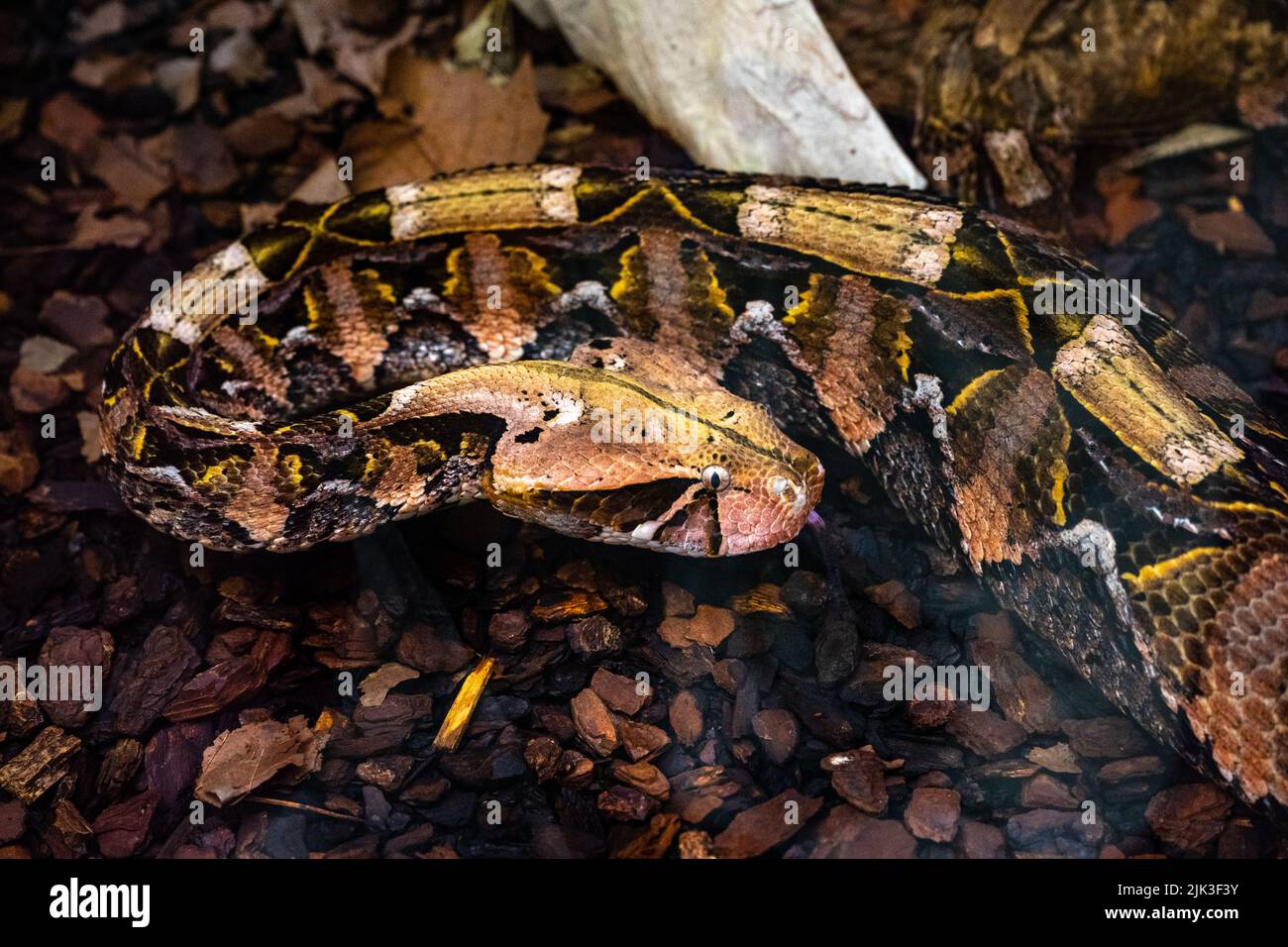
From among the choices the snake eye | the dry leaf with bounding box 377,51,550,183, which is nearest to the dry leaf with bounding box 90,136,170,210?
the dry leaf with bounding box 377,51,550,183

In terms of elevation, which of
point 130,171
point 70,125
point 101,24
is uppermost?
point 101,24

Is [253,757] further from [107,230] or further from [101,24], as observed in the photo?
[101,24]

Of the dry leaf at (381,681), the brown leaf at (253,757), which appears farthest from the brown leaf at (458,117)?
Answer: the brown leaf at (253,757)

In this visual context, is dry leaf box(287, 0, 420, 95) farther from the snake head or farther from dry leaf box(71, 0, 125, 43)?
the snake head

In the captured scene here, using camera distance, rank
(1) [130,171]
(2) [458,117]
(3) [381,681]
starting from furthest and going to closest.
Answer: (1) [130,171]
(2) [458,117]
(3) [381,681]

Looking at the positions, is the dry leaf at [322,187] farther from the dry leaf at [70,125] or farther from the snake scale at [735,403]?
the dry leaf at [70,125]

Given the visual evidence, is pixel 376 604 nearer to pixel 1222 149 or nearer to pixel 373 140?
pixel 373 140

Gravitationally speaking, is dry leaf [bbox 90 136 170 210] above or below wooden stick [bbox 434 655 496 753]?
above

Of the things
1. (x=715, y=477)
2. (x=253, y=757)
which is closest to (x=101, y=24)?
(x=253, y=757)
